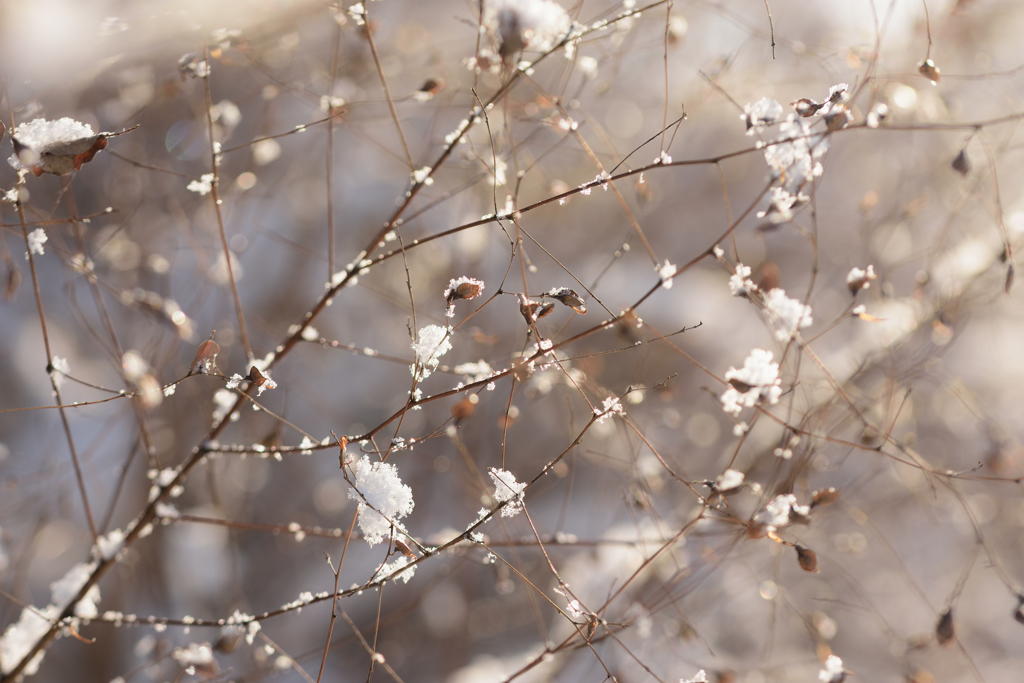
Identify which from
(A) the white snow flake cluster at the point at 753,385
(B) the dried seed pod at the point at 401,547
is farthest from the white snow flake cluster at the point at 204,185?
(A) the white snow flake cluster at the point at 753,385

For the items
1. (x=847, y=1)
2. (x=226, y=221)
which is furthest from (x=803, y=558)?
(x=226, y=221)

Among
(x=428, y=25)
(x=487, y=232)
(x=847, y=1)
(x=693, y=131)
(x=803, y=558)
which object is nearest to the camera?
(x=803, y=558)

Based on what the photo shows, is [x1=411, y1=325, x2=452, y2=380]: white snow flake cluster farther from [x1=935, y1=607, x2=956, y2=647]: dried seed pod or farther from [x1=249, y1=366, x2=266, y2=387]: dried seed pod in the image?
[x1=935, y1=607, x2=956, y2=647]: dried seed pod

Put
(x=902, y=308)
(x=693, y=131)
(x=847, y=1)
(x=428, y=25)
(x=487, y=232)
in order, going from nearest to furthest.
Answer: (x=902, y=308) < (x=847, y=1) < (x=487, y=232) < (x=428, y=25) < (x=693, y=131)

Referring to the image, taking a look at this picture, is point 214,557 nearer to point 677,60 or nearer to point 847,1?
point 677,60

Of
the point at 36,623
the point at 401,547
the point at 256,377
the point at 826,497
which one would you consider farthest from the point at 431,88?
the point at 36,623

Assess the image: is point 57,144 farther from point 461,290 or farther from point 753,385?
point 753,385

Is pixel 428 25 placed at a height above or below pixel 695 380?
above

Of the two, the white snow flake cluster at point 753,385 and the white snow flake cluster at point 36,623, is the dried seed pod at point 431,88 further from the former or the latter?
the white snow flake cluster at point 36,623
